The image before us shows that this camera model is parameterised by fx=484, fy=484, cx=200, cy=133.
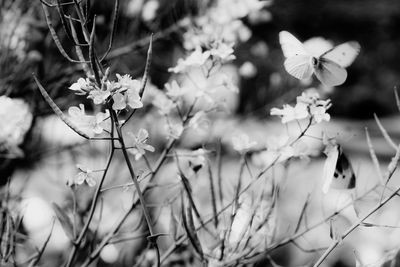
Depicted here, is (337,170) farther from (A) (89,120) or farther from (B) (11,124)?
(B) (11,124)

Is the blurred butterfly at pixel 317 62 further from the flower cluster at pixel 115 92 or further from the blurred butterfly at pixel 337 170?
the flower cluster at pixel 115 92

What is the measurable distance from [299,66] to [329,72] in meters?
0.04

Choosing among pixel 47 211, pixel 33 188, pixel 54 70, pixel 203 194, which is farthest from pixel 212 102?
pixel 33 188

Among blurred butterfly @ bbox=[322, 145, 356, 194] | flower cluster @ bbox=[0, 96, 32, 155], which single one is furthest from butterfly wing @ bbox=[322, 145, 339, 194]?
flower cluster @ bbox=[0, 96, 32, 155]

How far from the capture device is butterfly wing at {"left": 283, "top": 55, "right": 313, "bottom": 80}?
1.80 feet

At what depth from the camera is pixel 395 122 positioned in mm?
5754

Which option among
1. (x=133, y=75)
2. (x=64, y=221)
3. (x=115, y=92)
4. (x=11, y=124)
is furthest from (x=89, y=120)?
(x=133, y=75)

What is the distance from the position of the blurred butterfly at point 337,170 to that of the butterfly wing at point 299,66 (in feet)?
0.29

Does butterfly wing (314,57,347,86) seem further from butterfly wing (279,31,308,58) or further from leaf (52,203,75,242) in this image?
leaf (52,203,75,242)

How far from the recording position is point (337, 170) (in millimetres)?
570

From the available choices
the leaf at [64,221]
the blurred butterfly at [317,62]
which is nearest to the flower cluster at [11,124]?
the leaf at [64,221]

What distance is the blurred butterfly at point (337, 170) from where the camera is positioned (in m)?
0.52

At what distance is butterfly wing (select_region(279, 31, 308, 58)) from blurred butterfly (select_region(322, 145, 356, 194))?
116 mm

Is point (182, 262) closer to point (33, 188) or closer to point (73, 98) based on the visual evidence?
point (73, 98)
